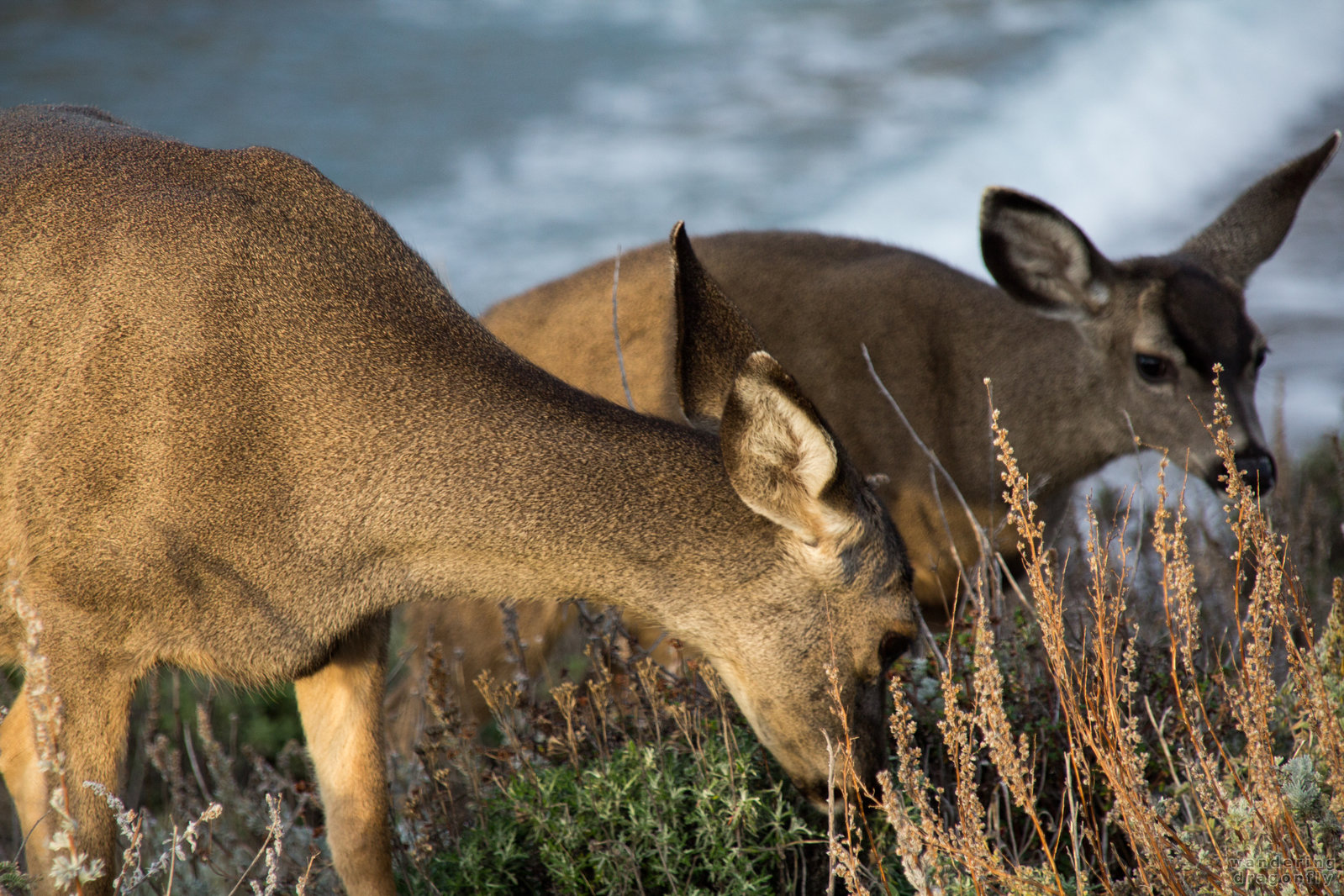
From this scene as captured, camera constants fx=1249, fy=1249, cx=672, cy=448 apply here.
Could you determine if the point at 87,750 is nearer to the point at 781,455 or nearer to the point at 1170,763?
the point at 781,455

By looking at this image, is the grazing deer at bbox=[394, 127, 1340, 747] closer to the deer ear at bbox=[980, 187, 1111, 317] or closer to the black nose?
the deer ear at bbox=[980, 187, 1111, 317]

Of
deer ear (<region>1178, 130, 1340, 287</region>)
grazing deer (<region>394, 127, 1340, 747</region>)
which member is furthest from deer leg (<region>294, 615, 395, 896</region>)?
deer ear (<region>1178, 130, 1340, 287</region>)

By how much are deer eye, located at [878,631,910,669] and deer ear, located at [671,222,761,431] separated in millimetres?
761

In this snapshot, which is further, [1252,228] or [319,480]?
[1252,228]

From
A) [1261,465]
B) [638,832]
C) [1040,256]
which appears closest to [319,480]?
[638,832]

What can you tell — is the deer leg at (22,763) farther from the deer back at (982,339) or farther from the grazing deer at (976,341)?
the deer back at (982,339)

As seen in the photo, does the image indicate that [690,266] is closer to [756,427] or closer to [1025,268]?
[756,427]

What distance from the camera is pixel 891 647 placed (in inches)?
132

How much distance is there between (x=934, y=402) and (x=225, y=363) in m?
3.76

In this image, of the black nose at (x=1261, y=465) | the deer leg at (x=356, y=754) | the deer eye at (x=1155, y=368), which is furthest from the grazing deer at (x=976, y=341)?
the deer leg at (x=356, y=754)

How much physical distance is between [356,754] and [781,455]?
1664mm

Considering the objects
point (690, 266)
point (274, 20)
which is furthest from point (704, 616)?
point (274, 20)

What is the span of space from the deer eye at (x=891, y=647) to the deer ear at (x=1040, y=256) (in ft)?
9.09

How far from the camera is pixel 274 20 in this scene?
15188 millimetres
